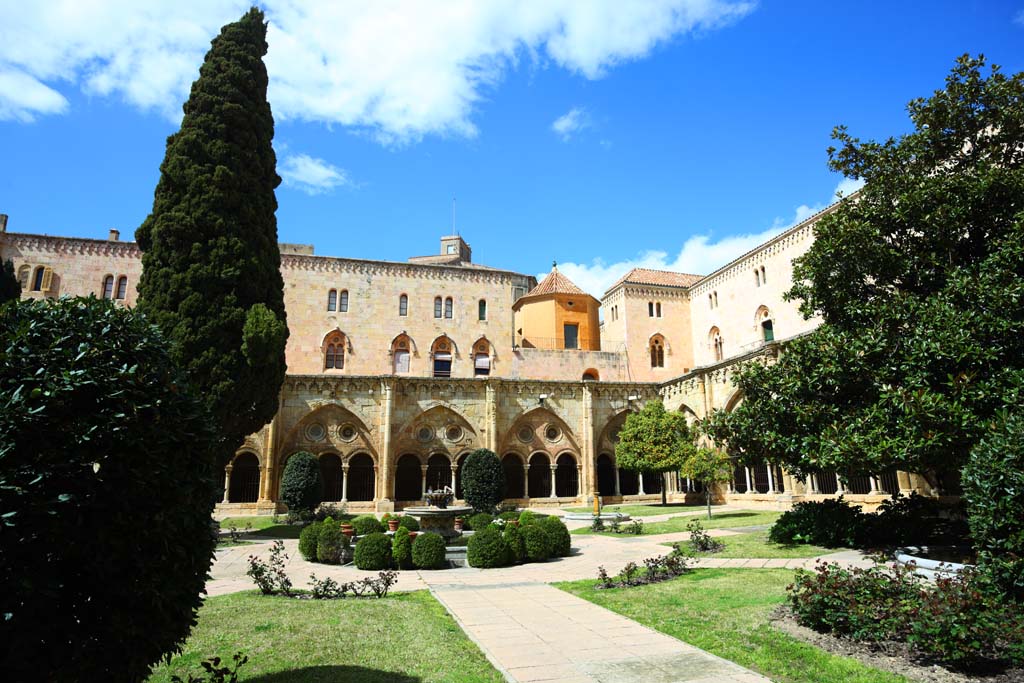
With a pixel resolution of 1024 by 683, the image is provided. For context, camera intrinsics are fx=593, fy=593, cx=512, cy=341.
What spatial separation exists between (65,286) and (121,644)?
37376mm

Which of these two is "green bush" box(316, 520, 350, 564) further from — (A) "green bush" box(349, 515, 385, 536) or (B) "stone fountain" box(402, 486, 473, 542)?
(B) "stone fountain" box(402, 486, 473, 542)

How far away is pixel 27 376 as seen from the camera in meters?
3.51

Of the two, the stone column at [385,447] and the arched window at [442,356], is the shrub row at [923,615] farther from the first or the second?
the arched window at [442,356]

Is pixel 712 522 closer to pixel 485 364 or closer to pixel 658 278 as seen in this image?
pixel 485 364

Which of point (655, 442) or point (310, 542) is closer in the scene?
point (310, 542)

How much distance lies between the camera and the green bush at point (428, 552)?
11.9 m

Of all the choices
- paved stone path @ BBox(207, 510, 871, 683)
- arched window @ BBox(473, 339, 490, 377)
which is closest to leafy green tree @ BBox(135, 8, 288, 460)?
paved stone path @ BBox(207, 510, 871, 683)

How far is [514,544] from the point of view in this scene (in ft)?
40.4

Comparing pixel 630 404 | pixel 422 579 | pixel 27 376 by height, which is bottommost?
pixel 422 579

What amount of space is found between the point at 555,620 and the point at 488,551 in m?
4.73

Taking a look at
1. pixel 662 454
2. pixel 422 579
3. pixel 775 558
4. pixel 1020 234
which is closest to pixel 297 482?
pixel 422 579

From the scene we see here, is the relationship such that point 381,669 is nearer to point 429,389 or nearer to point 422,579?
point 422,579

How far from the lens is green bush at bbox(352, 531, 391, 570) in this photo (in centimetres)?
1194

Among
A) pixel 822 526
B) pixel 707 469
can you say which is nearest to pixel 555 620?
pixel 822 526
